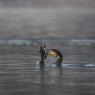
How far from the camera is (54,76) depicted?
26875 millimetres

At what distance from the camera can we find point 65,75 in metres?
27.2

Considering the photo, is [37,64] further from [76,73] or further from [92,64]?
[76,73]

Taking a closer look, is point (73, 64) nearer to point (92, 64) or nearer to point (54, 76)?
point (92, 64)

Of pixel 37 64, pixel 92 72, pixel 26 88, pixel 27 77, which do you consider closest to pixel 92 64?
pixel 37 64

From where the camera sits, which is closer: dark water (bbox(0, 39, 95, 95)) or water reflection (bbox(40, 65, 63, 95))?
dark water (bbox(0, 39, 95, 95))

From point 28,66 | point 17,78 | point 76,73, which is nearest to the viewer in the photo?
point 17,78

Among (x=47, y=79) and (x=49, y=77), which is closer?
(x=47, y=79)

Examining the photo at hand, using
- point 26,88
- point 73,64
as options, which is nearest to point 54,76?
point 26,88

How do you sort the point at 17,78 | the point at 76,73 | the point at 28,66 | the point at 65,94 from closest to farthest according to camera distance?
the point at 65,94 → the point at 17,78 → the point at 76,73 → the point at 28,66

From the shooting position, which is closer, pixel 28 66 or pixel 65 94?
pixel 65 94

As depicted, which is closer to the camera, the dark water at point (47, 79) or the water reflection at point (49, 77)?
the dark water at point (47, 79)

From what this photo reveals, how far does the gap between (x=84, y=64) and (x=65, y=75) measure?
6.22m

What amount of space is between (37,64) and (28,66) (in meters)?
1.47

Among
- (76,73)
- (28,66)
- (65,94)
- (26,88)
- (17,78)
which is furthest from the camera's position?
(28,66)
